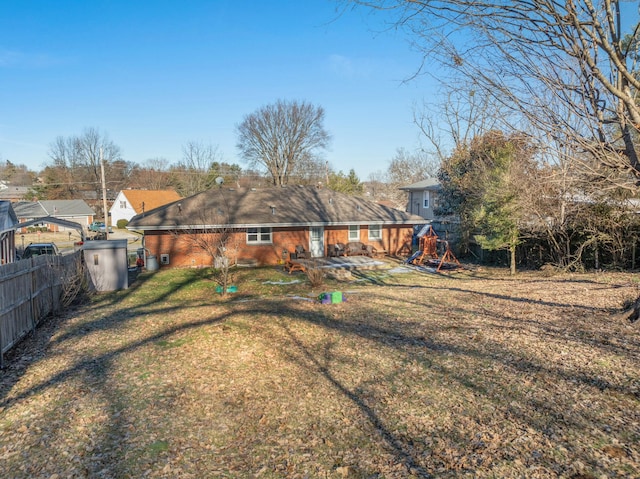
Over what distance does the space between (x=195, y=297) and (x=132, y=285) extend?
3.78 meters

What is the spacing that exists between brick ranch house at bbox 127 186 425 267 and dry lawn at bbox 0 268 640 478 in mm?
9658

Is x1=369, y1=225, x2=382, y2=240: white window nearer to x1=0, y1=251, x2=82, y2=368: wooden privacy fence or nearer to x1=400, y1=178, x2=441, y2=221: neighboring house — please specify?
x1=400, y1=178, x2=441, y2=221: neighboring house

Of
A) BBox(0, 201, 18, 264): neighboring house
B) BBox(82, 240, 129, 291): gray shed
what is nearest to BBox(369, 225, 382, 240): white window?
BBox(82, 240, 129, 291): gray shed

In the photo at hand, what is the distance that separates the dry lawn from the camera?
4035 mm

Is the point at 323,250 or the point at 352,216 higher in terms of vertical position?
the point at 352,216

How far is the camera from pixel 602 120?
21.3ft

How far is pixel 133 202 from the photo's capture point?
5256 centimetres

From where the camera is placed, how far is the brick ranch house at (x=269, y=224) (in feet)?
63.9

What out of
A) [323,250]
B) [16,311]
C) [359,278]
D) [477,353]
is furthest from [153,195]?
[477,353]

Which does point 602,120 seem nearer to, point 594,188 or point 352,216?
point 594,188

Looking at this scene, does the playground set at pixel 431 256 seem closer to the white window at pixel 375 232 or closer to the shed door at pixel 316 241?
the white window at pixel 375 232

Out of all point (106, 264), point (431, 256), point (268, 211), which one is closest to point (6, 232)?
point (106, 264)

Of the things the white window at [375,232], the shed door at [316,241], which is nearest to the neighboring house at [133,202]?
the shed door at [316,241]

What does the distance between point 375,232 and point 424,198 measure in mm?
14075
